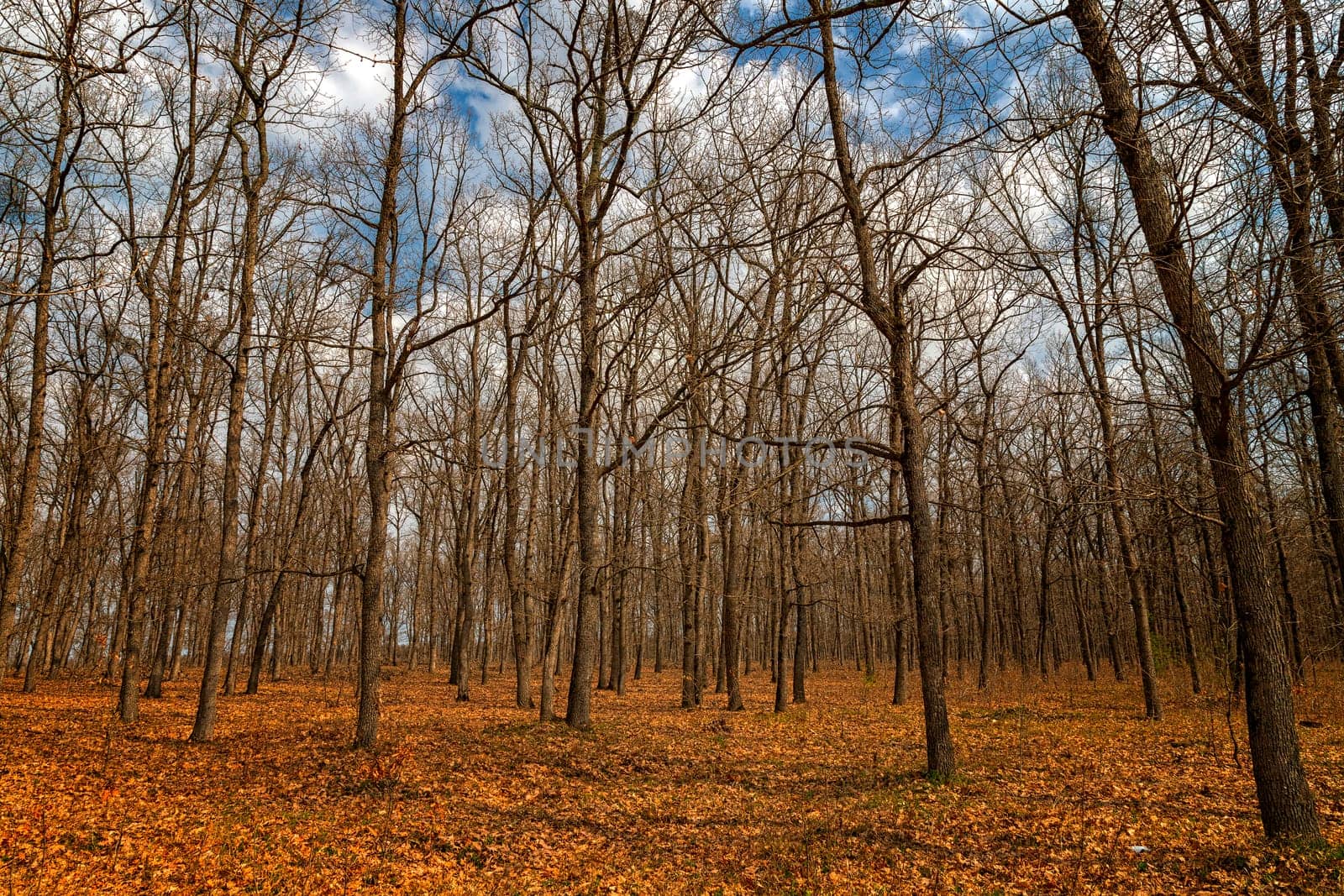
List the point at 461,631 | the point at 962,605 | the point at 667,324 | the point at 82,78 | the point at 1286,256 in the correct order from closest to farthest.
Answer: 1. the point at 1286,256
2. the point at 82,78
3. the point at 667,324
4. the point at 461,631
5. the point at 962,605

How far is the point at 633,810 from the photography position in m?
7.29

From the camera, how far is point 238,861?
205 inches

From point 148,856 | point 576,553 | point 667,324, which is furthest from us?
point 667,324

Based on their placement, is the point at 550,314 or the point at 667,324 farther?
the point at 667,324

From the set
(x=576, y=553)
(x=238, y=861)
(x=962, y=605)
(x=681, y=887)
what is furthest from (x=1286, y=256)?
(x=962, y=605)

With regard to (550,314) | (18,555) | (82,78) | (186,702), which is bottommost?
(186,702)

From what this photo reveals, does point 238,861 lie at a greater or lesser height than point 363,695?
lesser

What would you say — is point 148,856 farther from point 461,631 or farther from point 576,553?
point 461,631

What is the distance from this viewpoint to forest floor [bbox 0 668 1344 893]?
513cm

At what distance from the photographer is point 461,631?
1895cm

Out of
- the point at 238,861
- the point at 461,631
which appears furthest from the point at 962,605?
the point at 238,861

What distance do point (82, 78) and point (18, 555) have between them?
7.15 metres

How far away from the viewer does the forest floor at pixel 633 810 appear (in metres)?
5.13

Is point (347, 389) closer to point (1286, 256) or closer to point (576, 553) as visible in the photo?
point (576, 553)
